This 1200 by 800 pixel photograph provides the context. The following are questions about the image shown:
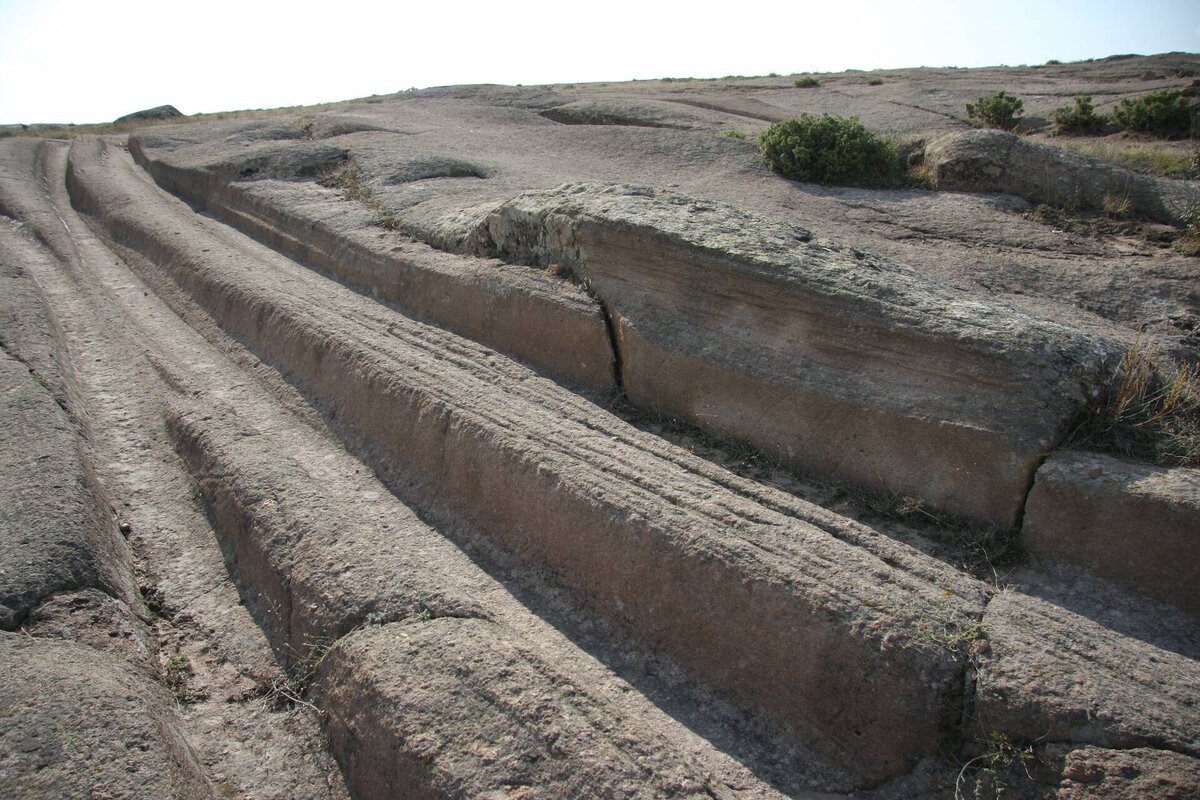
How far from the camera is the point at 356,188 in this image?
1180cm

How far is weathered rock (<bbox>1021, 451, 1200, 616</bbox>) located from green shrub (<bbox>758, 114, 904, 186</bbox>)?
22.1 feet

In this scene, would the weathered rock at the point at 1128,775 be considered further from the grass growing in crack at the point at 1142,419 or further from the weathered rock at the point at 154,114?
the weathered rock at the point at 154,114

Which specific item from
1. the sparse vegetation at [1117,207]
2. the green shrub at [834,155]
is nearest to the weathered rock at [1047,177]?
the sparse vegetation at [1117,207]

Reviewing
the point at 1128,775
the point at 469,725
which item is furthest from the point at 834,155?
the point at 469,725

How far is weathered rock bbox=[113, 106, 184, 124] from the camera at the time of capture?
35.0 meters

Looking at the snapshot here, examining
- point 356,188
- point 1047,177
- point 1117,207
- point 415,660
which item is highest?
point 356,188

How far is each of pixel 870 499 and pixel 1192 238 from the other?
5.56 meters

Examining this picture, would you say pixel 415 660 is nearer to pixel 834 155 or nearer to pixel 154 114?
pixel 834 155

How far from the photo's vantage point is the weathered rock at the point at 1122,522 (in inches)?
160

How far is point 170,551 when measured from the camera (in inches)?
219

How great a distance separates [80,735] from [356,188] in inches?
385

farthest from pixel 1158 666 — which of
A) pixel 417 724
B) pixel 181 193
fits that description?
pixel 181 193

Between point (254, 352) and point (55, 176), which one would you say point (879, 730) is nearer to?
point (254, 352)

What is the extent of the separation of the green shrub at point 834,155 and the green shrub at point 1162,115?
15.5 ft
